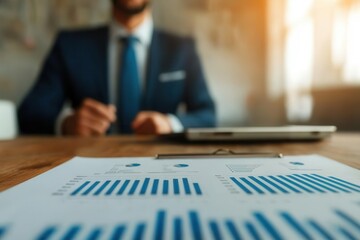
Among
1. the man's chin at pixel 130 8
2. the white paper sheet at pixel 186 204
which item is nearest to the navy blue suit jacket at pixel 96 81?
the man's chin at pixel 130 8

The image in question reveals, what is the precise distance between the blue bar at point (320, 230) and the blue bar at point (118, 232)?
9 centimetres

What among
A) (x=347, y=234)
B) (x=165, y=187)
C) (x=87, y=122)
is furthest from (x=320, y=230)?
(x=87, y=122)

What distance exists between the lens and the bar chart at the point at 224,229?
5.4 inches

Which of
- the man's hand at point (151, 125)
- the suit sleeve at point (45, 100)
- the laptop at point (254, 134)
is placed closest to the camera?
the laptop at point (254, 134)

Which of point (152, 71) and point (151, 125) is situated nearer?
point (151, 125)

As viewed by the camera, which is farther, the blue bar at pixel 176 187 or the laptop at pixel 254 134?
the laptop at pixel 254 134

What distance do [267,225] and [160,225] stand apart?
54 mm

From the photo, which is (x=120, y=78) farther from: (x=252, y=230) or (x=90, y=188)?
(x=252, y=230)

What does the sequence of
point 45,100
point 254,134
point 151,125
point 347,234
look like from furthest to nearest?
point 45,100 < point 151,125 < point 254,134 < point 347,234

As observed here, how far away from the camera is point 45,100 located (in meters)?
1.29

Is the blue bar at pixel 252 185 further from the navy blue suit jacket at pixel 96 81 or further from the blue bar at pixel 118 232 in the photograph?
the navy blue suit jacket at pixel 96 81

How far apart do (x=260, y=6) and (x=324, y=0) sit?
39 cm

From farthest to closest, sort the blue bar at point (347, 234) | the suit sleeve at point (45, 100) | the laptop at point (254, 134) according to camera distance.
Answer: the suit sleeve at point (45, 100) → the laptop at point (254, 134) → the blue bar at point (347, 234)

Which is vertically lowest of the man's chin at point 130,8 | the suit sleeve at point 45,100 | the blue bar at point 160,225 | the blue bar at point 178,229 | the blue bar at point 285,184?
the blue bar at point 285,184
